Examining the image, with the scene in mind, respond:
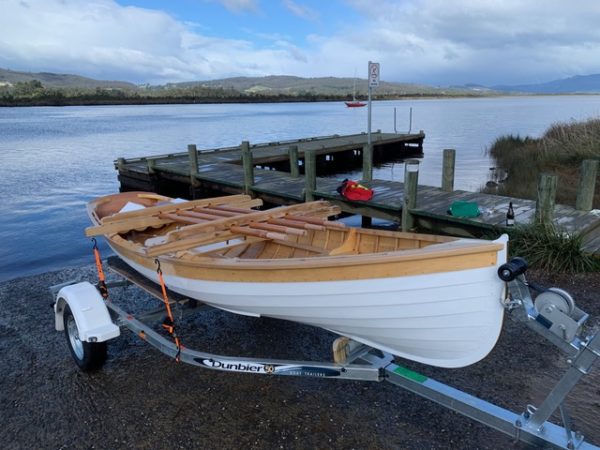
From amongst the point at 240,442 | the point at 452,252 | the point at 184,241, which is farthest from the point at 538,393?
the point at 184,241

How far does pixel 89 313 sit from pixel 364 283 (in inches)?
105

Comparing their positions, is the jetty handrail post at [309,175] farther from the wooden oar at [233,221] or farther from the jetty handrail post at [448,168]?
the wooden oar at [233,221]

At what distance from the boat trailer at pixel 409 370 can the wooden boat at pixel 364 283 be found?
0.17 meters

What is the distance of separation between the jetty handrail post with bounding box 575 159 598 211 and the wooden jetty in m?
0.02

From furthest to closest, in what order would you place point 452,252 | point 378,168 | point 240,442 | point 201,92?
1. point 201,92
2. point 378,168
3. point 240,442
4. point 452,252

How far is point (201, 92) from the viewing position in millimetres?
133125

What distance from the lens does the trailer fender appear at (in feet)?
13.2

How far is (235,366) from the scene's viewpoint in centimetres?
357

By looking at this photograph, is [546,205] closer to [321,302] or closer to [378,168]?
[321,302]

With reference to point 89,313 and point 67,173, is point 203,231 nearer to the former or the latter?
point 89,313

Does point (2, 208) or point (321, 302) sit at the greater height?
point (321, 302)

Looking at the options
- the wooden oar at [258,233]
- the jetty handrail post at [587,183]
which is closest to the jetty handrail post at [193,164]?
the wooden oar at [258,233]

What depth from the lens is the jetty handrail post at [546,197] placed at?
7.44 metres

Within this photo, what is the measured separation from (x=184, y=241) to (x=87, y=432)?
71.2 inches
